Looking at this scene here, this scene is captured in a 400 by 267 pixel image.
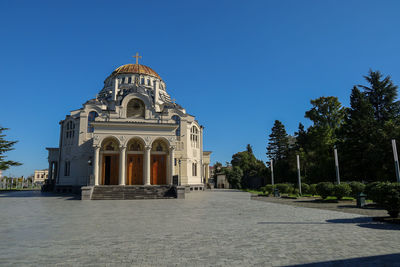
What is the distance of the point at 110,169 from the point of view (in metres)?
27.0

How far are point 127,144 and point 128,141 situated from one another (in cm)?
113

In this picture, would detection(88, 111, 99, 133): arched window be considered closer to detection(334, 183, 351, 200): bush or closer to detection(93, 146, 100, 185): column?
detection(93, 146, 100, 185): column

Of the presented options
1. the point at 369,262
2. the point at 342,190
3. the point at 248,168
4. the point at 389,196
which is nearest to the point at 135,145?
the point at 342,190

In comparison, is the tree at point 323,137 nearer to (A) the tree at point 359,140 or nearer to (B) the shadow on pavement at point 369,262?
(A) the tree at point 359,140

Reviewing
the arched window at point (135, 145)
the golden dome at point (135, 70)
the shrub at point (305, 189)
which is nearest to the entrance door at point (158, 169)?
the arched window at point (135, 145)

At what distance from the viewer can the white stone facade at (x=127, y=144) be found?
24891mm

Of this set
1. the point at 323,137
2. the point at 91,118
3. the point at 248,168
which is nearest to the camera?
the point at 91,118

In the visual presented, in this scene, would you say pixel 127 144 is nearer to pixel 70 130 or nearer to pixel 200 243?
pixel 70 130

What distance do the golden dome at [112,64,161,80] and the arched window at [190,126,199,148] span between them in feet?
36.7

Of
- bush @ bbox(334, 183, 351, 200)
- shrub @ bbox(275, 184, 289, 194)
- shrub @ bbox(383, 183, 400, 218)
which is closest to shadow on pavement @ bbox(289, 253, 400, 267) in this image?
shrub @ bbox(383, 183, 400, 218)

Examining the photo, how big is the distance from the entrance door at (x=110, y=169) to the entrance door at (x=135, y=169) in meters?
1.40

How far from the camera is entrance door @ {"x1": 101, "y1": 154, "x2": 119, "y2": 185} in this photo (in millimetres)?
26906

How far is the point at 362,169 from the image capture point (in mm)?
27891

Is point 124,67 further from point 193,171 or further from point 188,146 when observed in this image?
point 193,171
